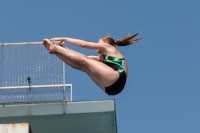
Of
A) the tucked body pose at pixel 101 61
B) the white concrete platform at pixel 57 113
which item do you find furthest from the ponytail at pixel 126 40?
the white concrete platform at pixel 57 113

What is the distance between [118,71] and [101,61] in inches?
15.9

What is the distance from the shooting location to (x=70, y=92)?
14.5 metres

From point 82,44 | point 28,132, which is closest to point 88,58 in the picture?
point 82,44

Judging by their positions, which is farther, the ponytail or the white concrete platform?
the white concrete platform

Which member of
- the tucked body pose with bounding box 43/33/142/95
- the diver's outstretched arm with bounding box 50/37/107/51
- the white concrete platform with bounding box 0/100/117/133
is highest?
the diver's outstretched arm with bounding box 50/37/107/51

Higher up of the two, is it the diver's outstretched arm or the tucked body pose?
the diver's outstretched arm

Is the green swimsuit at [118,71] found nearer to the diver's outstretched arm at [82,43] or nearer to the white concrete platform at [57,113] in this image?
the diver's outstretched arm at [82,43]

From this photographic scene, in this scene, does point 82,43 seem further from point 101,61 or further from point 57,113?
point 57,113

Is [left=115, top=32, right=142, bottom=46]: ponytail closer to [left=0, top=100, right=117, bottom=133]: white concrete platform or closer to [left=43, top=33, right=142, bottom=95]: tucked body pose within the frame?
[left=43, top=33, right=142, bottom=95]: tucked body pose

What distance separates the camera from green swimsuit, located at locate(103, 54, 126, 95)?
34.8ft

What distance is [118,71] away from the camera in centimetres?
1066

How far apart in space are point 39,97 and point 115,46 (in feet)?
12.4

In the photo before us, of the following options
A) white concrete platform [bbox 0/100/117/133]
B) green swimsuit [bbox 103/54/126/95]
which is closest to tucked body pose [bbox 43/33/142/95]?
green swimsuit [bbox 103/54/126/95]

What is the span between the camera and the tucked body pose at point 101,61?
34.7 ft
